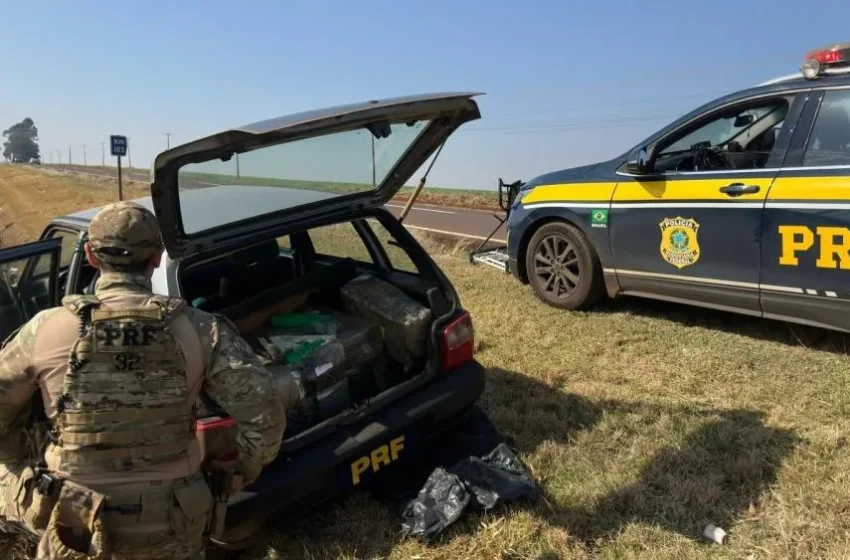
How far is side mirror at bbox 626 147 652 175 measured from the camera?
16.1 feet

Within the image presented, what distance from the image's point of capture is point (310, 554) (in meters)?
2.73

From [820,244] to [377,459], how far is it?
297 centimetres

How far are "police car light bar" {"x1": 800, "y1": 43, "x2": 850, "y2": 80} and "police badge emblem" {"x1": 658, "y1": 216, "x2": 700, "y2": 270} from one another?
117 centimetres

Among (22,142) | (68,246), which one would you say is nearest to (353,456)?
(68,246)

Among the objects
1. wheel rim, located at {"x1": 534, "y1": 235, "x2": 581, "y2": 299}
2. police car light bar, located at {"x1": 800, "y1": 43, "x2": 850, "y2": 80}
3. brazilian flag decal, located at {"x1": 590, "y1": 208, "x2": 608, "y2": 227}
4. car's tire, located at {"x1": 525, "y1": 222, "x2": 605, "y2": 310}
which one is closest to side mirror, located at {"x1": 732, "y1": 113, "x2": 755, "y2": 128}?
police car light bar, located at {"x1": 800, "y1": 43, "x2": 850, "y2": 80}

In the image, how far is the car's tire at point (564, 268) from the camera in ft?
17.9

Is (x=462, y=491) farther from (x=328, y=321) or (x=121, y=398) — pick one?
(x=121, y=398)

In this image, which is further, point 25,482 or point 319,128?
point 319,128

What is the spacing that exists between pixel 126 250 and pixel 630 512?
225cm

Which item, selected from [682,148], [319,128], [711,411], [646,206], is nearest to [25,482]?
[319,128]

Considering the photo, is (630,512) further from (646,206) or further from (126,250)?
(646,206)

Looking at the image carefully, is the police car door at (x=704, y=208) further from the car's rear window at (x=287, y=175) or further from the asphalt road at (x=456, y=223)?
the asphalt road at (x=456, y=223)

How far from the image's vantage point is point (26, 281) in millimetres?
3051

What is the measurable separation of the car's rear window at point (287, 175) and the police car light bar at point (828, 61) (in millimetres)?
2704
